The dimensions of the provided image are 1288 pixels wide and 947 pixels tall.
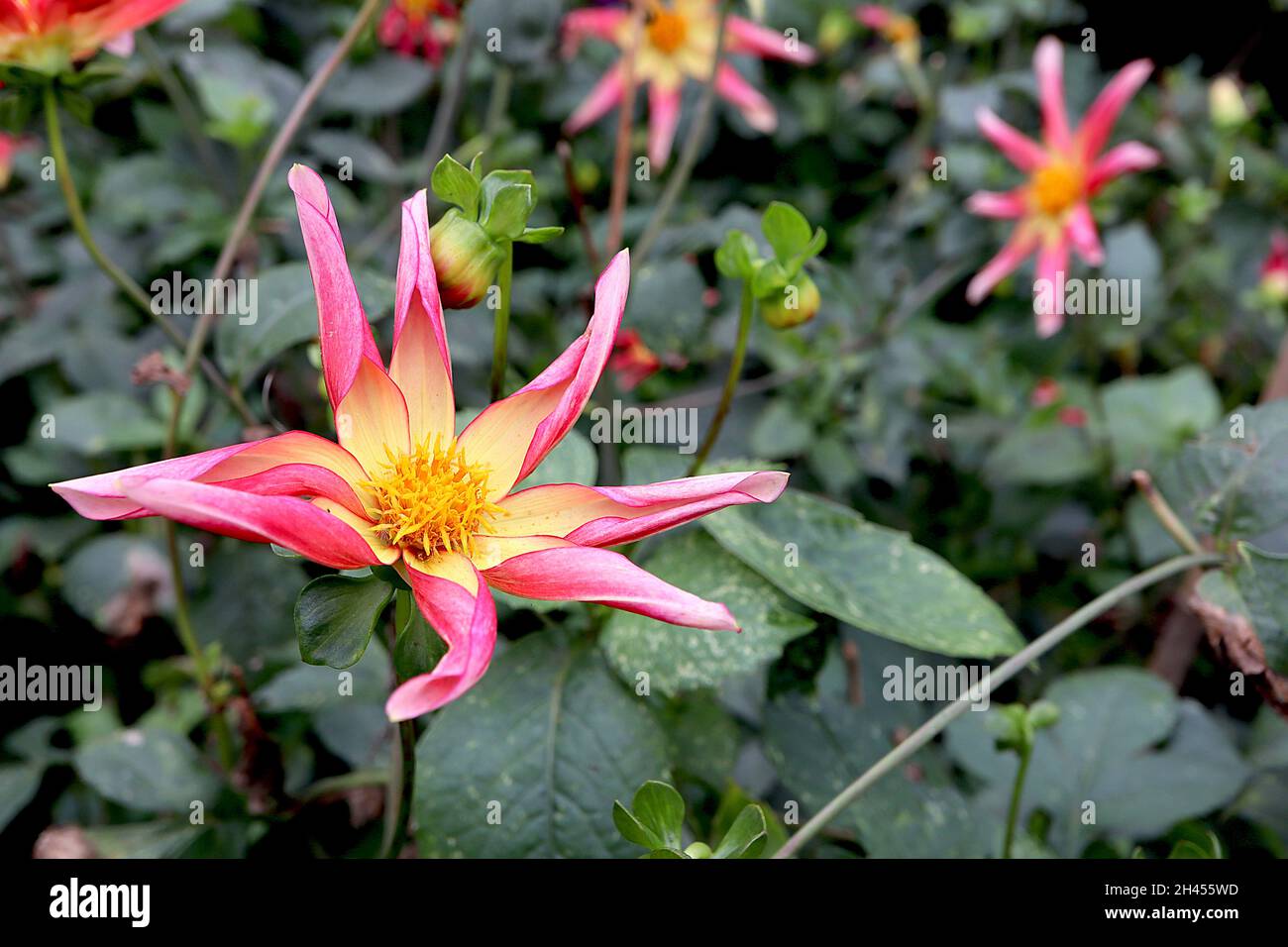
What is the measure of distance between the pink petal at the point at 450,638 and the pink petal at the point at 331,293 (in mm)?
110

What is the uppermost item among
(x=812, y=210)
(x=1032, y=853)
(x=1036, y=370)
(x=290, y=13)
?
(x=290, y=13)

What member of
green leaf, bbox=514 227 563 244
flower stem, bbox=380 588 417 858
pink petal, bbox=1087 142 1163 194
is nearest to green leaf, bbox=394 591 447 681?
flower stem, bbox=380 588 417 858

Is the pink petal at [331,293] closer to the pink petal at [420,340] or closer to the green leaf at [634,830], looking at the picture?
the pink petal at [420,340]

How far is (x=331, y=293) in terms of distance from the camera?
0.52m

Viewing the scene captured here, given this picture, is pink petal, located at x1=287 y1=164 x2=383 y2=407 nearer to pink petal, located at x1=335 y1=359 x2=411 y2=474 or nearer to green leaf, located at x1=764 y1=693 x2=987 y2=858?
pink petal, located at x1=335 y1=359 x2=411 y2=474

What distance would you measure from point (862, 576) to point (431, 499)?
1.07 feet

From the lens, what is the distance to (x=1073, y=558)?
4.45 feet

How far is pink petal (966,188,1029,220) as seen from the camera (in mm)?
1438

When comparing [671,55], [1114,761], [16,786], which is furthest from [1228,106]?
[16,786]

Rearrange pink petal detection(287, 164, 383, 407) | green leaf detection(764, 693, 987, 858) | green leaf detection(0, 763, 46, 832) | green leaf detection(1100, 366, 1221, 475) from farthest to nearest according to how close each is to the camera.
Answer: green leaf detection(1100, 366, 1221, 475) → green leaf detection(0, 763, 46, 832) → green leaf detection(764, 693, 987, 858) → pink petal detection(287, 164, 383, 407)

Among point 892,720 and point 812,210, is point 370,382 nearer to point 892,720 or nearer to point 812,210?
point 892,720

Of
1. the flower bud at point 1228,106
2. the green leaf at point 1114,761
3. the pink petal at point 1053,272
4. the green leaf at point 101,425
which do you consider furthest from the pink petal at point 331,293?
the flower bud at point 1228,106
